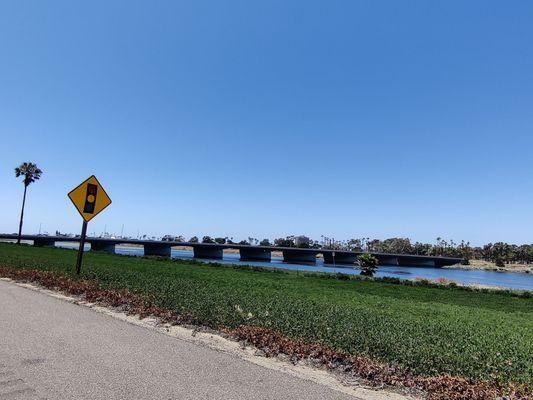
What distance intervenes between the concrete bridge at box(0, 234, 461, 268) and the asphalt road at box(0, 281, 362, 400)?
10620 centimetres

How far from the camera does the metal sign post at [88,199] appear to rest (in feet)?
51.1

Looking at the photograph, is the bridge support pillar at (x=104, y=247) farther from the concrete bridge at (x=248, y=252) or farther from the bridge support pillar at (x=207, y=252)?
the bridge support pillar at (x=207, y=252)

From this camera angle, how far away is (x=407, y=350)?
269 inches

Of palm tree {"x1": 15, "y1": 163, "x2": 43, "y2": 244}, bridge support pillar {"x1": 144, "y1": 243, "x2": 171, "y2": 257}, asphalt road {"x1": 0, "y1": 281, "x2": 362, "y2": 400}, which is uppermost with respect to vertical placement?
palm tree {"x1": 15, "y1": 163, "x2": 43, "y2": 244}

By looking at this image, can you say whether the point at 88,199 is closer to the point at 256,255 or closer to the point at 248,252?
the point at 248,252

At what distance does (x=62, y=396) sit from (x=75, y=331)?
3.32 metres

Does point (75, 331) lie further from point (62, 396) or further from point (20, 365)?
point (62, 396)

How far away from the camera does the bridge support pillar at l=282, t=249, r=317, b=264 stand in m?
144

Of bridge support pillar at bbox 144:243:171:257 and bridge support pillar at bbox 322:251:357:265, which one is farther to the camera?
bridge support pillar at bbox 322:251:357:265

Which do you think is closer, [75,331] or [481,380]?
[481,380]

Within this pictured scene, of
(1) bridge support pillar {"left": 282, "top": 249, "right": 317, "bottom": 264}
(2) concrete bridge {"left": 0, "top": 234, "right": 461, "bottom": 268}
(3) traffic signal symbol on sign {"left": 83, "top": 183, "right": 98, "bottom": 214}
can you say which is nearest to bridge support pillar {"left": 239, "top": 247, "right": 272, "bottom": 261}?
(2) concrete bridge {"left": 0, "top": 234, "right": 461, "bottom": 268}

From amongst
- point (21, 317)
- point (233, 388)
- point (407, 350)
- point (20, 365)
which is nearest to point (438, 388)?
point (407, 350)

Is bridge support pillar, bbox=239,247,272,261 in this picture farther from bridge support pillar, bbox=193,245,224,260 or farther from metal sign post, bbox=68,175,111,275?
metal sign post, bbox=68,175,111,275

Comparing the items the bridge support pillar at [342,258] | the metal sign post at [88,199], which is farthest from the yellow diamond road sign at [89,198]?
the bridge support pillar at [342,258]
